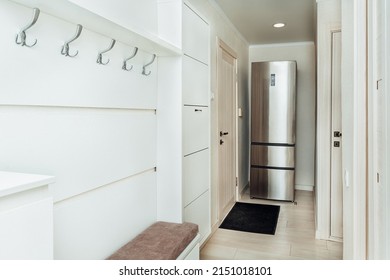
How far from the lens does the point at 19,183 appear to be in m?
0.81

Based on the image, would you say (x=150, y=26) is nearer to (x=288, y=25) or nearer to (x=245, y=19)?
(x=245, y=19)

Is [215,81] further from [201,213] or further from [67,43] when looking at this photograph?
[67,43]

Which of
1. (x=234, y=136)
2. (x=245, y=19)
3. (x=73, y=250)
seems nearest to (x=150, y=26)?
(x=73, y=250)

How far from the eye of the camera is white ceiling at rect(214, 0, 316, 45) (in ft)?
11.6

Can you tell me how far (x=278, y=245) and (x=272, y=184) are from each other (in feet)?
5.76

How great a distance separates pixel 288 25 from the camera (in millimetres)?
4355

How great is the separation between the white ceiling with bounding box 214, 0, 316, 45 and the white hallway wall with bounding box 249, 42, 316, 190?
244 mm

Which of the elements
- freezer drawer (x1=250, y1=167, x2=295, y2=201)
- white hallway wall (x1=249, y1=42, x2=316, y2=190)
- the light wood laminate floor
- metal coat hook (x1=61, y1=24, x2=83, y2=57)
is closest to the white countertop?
metal coat hook (x1=61, y1=24, x2=83, y2=57)

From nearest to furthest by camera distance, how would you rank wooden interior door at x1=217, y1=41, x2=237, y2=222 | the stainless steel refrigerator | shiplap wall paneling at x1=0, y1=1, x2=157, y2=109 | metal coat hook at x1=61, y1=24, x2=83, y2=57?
shiplap wall paneling at x1=0, y1=1, x2=157, y2=109 < metal coat hook at x1=61, y1=24, x2=83, y2=57 < wooden interior door at x1=217, y1=41, x2=237, y2=222 < the stainless steel refrigerator

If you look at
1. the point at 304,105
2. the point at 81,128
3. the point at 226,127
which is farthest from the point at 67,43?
the point at 304,105

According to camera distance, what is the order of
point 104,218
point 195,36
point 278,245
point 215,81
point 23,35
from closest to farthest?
point 23,35 → point 104,218 → point 195,36 → point 278,245 → point 215,81
